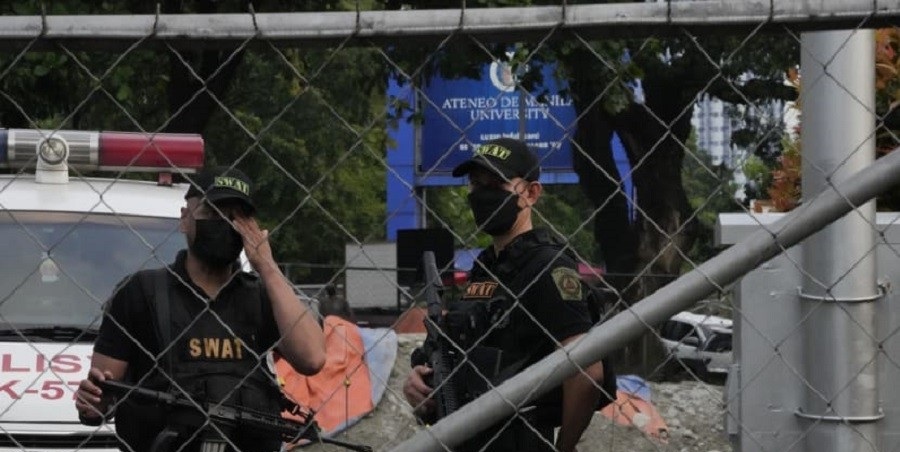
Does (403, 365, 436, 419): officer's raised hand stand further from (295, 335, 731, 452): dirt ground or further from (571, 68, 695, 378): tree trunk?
(571, 68, 695, 378): tree trunk

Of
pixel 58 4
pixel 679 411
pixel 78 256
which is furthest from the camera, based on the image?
pixel 58 4

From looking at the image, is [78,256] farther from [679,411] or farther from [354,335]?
[679,411]

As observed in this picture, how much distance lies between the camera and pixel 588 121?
21250 mm

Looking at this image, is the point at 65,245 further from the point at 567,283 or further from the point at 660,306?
the point at 660,306

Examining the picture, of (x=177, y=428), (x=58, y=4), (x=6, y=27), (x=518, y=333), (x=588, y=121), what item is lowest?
(x=177, y=428)

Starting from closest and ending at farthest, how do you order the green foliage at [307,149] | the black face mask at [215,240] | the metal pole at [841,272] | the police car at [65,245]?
the black face mask at [215,240] → the metal pole at [841,272] → the police car at [65,245] → the green foliage at [307,149]

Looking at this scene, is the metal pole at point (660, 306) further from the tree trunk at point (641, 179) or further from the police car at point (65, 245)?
the tree trunk at point (641, 179)

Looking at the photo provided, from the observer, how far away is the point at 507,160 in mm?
3736

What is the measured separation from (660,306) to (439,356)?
0.83 m

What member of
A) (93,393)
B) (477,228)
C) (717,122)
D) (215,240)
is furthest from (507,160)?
(717,122)

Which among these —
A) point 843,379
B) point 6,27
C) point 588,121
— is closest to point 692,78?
point 588,121

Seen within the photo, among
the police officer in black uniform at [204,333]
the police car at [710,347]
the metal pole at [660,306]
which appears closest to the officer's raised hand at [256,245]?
the police officer in black uniform at [204,333]

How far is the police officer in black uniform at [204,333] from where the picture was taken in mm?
3633

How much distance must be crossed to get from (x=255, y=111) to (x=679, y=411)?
17.4m
